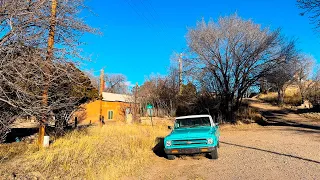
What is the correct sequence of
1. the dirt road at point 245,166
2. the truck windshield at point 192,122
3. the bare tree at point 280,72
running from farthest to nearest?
the bare tree at point 280,72 < the truck windshield at point 192,122 < the dirt road at point 245,166

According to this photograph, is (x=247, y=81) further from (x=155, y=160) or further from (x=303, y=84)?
(x=303, y=84)

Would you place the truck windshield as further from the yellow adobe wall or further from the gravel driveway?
the yellow adobe wall

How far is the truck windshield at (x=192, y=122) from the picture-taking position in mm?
10181

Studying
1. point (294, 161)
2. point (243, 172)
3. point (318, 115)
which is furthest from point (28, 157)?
point (318, 115)

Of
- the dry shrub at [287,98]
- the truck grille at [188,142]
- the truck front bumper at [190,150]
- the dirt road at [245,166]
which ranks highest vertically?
the dry shrub at [287,98]

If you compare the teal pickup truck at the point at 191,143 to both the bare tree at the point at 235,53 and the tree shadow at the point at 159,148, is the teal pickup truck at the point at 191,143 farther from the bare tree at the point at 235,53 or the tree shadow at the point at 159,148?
the bare tree at the point at 235,53

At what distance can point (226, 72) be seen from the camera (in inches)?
805

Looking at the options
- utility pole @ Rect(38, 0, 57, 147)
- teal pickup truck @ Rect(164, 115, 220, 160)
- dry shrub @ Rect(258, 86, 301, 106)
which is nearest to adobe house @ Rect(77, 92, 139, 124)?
dry shrub @ Rect(258, 86, 301, 106)

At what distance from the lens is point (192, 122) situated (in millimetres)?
10344

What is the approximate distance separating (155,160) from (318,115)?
20.6 meters

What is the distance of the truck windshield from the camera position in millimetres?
10181

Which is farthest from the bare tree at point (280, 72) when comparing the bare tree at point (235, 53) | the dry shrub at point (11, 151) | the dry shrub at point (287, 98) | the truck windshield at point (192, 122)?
the dry shrub at point (287, 98)

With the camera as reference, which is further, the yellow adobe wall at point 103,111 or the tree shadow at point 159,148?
the yellow adobe wall at point 103,111

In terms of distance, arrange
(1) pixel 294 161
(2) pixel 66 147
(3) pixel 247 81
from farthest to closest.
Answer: (3) pixel 247 81, (2) pixel 66 147, (1) pixel 294 161
